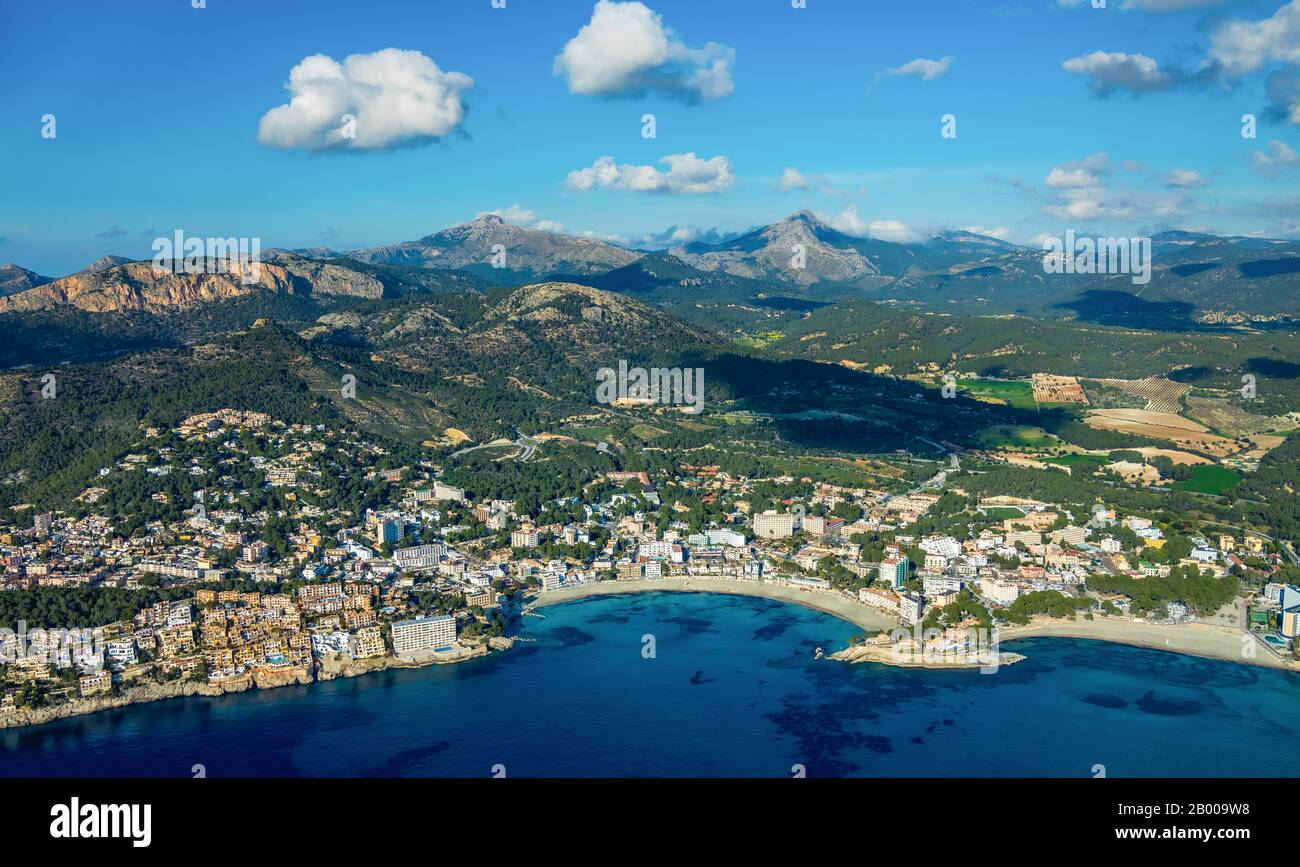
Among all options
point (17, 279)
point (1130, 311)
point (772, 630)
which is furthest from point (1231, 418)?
point (17, 279)

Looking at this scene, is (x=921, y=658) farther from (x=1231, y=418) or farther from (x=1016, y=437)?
(x=1231, y=418)

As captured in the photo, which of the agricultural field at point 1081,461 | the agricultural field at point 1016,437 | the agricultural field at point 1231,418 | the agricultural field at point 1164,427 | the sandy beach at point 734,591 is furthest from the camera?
the agricultural field at point 1231,418

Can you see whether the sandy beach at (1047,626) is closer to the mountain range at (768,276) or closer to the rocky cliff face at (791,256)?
the mountain range at (768,276)

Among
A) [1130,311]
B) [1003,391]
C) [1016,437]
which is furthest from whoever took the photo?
[1130,311]

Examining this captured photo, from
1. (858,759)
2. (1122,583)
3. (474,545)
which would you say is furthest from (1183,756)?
(474,545)

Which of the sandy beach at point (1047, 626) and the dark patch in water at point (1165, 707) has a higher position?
the sandy beach at point (1047, 626)

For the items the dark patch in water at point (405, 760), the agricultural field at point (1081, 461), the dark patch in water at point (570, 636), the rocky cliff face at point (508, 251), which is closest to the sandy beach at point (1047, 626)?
the dark patch in water at point (570, 636)

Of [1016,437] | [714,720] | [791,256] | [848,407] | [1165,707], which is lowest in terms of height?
[1165,707]
